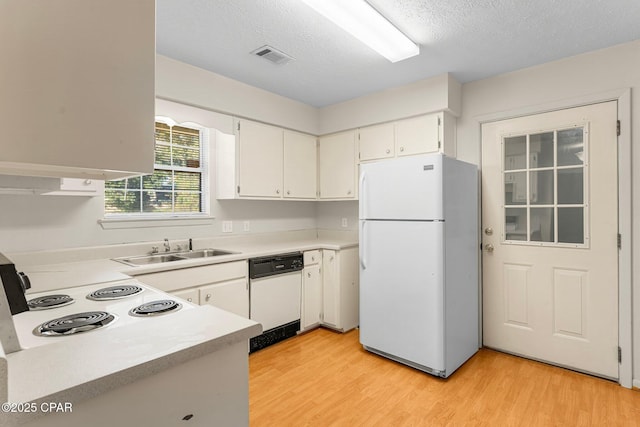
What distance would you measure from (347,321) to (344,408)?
1.31 meters

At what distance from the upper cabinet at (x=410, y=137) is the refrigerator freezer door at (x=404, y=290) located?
917 mm

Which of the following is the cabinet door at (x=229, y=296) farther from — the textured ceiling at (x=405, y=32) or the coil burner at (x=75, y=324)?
the textured ceiling at (x=405, y=32)

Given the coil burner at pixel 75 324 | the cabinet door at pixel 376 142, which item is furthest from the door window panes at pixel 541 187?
the coil burner at pixel 75 324

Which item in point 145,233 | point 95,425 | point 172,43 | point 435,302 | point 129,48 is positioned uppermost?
point 172,43

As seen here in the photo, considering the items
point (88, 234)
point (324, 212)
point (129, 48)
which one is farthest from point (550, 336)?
point (88, 234)

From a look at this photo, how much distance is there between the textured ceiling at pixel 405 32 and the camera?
1979 mm

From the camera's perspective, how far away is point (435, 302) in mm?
2461

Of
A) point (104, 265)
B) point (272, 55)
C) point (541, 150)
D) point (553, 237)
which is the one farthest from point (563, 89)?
point (104, 265)

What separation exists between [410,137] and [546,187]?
124 centimetres

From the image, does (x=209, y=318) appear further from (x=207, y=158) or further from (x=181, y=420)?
(x=207, y=158)

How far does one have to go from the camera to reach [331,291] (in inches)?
134

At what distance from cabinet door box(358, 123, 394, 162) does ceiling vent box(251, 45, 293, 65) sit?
1.23 meters

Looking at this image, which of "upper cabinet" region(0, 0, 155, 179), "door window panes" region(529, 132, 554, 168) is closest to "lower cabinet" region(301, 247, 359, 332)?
"door window panes" region(529, 132, 554, 168)

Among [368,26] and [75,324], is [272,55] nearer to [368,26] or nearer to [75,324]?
[368,26]
